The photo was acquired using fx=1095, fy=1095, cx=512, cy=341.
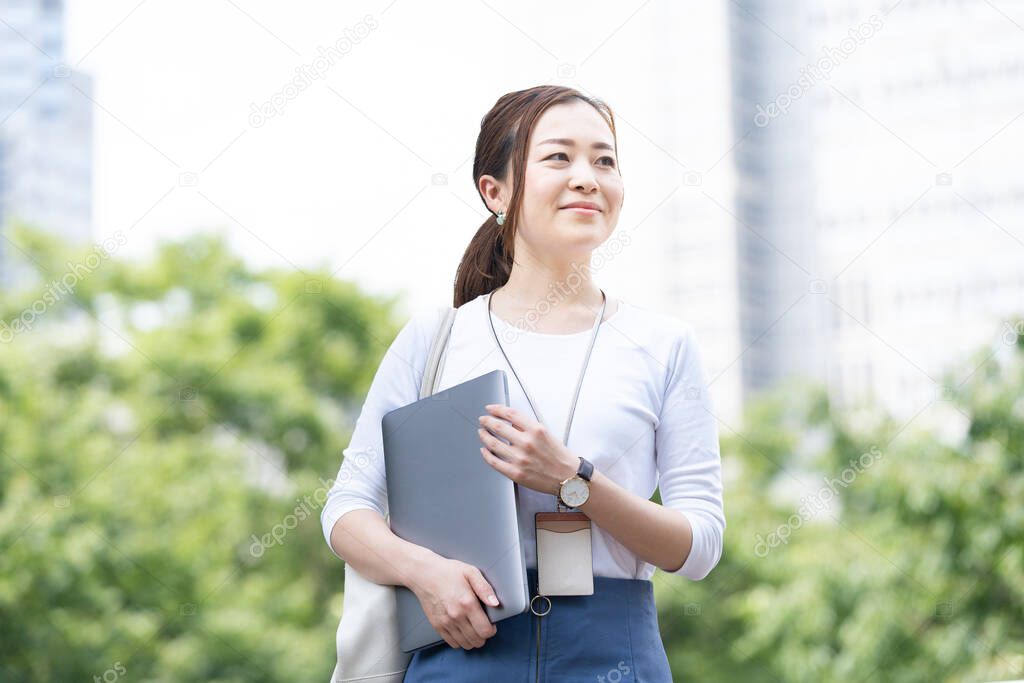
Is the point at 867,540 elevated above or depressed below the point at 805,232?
below

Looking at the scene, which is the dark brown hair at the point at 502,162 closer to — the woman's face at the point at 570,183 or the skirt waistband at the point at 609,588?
the woman's face at the point at 570,183

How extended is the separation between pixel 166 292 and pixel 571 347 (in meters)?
12.0

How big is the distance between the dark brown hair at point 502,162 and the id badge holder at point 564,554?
38 cm

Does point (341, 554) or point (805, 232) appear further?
point (805, 232)

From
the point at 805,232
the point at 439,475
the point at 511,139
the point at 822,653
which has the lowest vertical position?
the point at 439,475

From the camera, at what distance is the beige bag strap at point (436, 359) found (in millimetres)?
1307

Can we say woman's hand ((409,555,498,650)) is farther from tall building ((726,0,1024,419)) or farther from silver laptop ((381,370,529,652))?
tall building ((726,0,1024,419))

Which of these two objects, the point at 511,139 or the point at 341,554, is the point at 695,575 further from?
the point at 511,139

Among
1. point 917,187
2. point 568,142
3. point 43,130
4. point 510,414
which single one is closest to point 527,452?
point 510,414

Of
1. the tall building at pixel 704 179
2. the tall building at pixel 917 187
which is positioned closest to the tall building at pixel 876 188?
the tall building at pixel 917 187

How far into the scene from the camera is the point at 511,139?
4.45 feet

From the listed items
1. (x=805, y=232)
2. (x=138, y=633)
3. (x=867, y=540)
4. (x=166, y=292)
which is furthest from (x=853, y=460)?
(x=805, y=232)

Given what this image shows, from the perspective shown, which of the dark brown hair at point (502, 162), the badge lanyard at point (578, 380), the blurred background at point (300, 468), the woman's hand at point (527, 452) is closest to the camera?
the woman's hand at point (527, 452)

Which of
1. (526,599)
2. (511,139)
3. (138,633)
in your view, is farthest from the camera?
(138,633)
